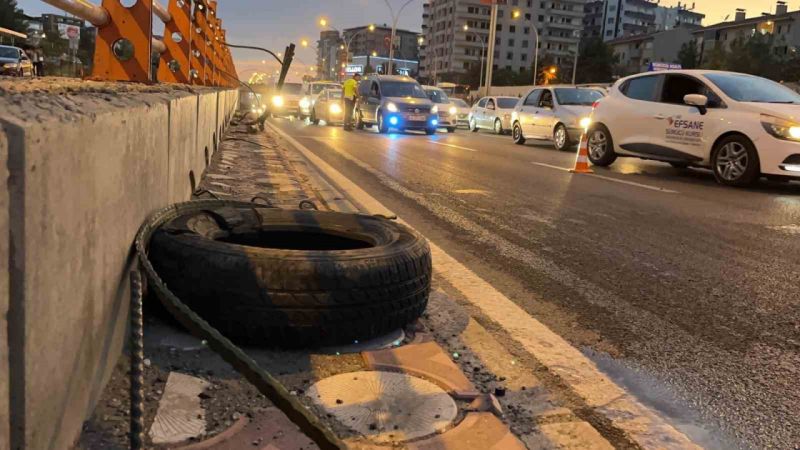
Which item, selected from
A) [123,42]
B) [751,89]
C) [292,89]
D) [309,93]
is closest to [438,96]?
[309,93]

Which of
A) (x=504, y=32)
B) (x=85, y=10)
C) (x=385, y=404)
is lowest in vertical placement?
(x=385, y=404)

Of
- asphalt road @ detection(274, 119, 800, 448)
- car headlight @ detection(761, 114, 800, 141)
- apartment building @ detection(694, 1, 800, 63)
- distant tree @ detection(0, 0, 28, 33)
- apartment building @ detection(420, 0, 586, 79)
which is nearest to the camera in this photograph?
asphalt road @ detection(274, 119, 800, 448)

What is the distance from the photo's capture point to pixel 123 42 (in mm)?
4473

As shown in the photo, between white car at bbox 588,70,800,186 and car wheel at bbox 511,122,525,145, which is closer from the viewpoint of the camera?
white car at bbox 588,70,800,186

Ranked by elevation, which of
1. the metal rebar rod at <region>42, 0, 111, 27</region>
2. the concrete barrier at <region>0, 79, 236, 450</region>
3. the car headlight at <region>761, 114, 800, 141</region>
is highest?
the metal rebar rod at <region>42, 0, 111, 27</region>

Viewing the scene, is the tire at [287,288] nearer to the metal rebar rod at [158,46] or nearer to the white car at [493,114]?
the metal rebar rod at [158,46]

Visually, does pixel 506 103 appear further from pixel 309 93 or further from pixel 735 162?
pixel 735 162

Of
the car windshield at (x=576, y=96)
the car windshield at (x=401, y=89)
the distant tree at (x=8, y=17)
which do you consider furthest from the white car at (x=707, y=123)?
the distant tree at (x=8, y=17)

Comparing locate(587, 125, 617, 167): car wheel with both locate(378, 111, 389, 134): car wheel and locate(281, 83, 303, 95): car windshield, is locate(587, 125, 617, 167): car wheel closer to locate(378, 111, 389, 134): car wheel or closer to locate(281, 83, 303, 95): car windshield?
locate(378, 111, 389, 134): car wheel

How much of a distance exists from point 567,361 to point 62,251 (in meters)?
1.95

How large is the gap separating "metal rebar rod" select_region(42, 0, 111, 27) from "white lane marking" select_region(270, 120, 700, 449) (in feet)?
8.11

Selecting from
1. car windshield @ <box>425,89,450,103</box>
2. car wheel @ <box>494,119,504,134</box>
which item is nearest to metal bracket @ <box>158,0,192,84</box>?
car windshield @ <box>425,89,450,103</box>

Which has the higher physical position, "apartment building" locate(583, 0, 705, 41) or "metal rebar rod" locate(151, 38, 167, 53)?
"apartment building" locate(583, 0, 705, 41)

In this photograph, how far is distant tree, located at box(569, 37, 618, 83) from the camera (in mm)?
88438
